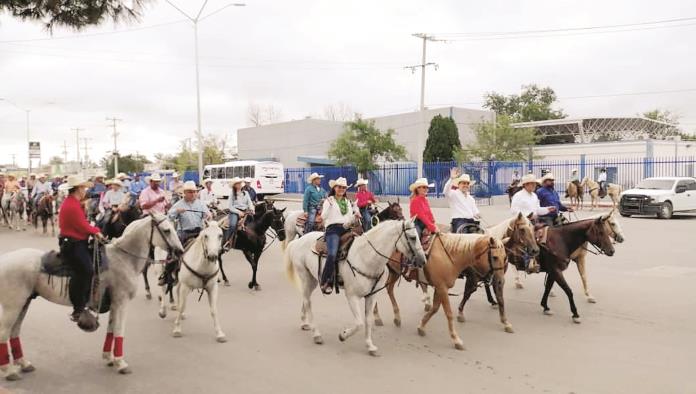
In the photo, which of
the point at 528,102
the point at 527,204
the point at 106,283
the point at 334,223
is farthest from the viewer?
the point at 528,102

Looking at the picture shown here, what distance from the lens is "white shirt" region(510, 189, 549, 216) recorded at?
9273 millimetres

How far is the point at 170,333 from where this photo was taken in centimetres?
745

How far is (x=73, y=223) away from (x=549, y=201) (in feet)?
25.2

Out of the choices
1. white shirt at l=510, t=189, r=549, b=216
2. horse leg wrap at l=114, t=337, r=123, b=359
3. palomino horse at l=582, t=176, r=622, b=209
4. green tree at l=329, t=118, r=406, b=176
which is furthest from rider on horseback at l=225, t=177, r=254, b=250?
green tree at l=329, t=118, r=406, b=176

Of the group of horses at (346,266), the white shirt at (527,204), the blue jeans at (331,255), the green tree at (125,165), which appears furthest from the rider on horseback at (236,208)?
the green tree at (125,165)

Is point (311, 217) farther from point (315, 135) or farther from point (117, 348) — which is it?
point (315, 135)

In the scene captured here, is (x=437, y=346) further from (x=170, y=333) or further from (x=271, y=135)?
(x=271, y=135)

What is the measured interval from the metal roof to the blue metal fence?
29.1 feet

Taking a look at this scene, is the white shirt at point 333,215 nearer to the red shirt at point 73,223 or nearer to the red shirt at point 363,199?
the red shirt at point 73,223

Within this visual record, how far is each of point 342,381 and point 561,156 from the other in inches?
1443

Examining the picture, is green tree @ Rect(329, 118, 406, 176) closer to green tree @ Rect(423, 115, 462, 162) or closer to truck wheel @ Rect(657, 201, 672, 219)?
green tree @ Rect(423, 115, 462, 162)

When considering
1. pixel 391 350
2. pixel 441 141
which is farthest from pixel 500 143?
pixel 391 350

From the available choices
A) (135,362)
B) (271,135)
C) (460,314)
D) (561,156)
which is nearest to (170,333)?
(135,362)

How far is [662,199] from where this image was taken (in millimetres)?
21547
